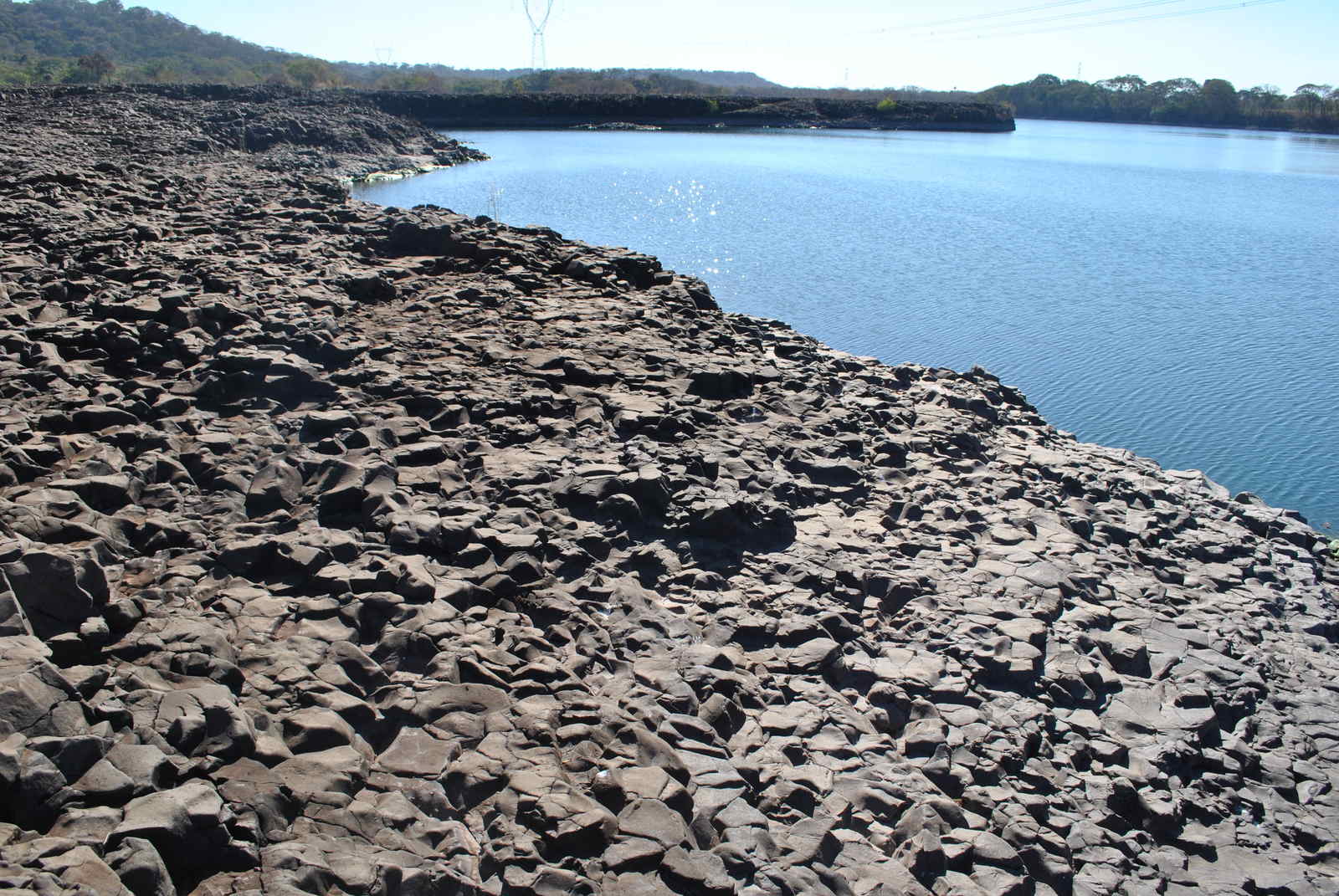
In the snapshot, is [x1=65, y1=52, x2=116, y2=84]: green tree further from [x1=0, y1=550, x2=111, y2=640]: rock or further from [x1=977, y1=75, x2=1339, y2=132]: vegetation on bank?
[x1=977, y1=75, x2=1339, y2=132]: vegetation on bank

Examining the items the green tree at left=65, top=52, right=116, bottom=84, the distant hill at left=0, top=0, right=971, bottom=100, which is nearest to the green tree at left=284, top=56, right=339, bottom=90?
the distant hill at left=0, top=0, right=971, bottom=100

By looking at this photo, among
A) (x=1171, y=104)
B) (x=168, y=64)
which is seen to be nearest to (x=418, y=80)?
(x=168, y=64)

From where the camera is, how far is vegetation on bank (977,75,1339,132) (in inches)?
3750

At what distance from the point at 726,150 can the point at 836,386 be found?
47649mm

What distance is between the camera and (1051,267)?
2542 cm

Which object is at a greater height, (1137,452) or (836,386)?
(836,386)

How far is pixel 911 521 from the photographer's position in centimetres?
985

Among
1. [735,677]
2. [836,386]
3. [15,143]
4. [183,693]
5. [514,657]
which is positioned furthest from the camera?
[15,143]

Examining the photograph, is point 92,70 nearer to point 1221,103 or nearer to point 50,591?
point 50,591

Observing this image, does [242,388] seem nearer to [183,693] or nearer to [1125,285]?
[183,693]

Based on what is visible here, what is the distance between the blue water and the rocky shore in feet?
12.2

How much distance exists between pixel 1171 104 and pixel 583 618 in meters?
123

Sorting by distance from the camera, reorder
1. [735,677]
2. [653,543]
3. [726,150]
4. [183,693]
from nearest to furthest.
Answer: [183,693], [735,677], [653,543], [726,150]

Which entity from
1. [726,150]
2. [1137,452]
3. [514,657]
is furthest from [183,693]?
[726,150]
